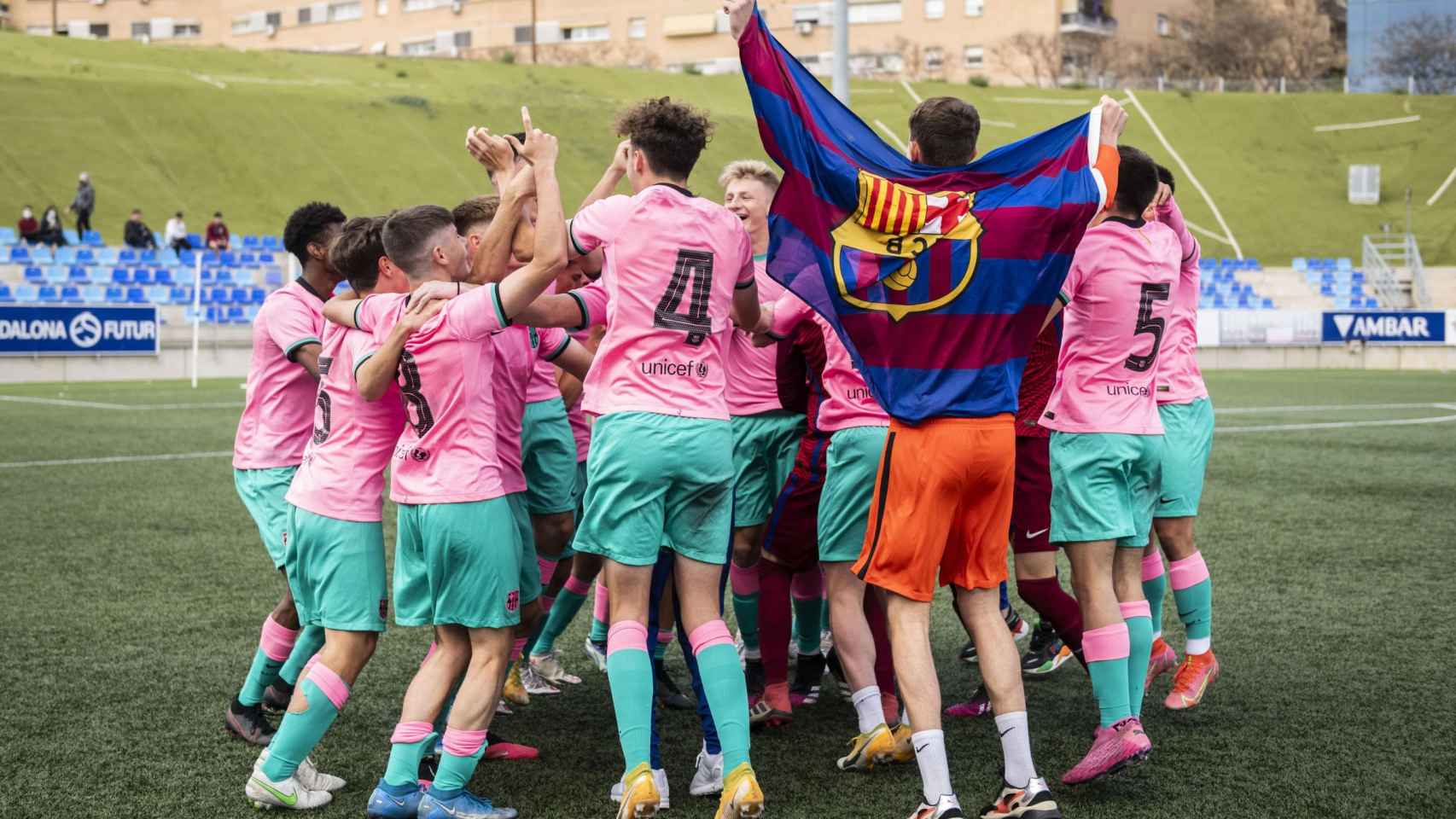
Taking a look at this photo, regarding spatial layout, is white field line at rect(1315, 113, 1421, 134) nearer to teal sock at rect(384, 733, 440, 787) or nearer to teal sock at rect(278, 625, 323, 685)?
teal sock at rect(278, 625, 323, 685)

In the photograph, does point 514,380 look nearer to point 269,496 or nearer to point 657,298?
point 657,298

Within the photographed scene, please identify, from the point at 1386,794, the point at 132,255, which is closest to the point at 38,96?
the point at 132,255

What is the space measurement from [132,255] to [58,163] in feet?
53.2

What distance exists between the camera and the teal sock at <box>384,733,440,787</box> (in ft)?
13.4

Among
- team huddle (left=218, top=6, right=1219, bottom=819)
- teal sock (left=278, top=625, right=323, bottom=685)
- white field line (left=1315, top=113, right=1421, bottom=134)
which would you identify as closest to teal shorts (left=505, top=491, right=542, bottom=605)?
team huddle (left=218, top=6, right=1219, bottom=819)

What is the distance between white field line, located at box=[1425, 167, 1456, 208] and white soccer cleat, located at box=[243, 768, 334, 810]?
65.6 meters

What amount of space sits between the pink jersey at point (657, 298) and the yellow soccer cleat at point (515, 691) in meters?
1.81

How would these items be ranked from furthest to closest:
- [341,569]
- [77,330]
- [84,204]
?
1. [84,204]
2. [77,330]
3. [341,569]

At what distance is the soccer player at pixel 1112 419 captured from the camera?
185 inches

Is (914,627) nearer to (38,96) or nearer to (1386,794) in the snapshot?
(1386,794)

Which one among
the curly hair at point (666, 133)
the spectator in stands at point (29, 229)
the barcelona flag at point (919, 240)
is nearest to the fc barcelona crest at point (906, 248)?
the barcelona flag at point (919, 240)

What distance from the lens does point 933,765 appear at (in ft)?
12.9

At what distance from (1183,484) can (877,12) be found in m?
77.8

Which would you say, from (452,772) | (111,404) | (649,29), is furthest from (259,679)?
(649,29)
